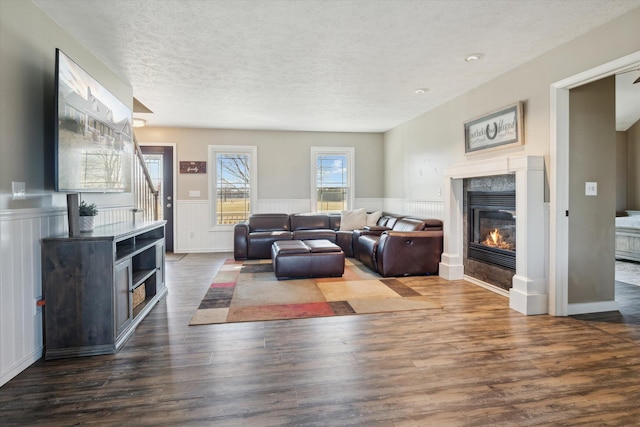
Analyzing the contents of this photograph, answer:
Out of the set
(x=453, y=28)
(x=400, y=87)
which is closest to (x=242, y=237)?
(x=400, y=87)

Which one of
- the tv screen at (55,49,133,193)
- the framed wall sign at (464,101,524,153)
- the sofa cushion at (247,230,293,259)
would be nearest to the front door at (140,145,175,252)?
the sofa cushion at (247,230,293,259)

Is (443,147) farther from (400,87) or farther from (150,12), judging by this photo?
(150,12)

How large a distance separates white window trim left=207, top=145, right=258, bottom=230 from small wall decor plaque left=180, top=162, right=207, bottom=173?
0.40ft

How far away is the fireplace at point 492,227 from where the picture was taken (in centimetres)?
382

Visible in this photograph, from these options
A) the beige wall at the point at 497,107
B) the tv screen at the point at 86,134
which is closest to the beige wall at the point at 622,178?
the beige wall at the point at 497,107

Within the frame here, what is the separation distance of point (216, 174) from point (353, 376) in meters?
5.81

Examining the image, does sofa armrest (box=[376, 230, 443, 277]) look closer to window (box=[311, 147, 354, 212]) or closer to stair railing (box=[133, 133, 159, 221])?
window (box=[311, 147, 354, 212])

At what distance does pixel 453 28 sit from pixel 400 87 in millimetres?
1555

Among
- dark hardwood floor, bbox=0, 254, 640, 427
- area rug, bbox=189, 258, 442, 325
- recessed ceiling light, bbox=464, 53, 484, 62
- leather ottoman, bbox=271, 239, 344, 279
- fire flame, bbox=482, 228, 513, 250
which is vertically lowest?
dark hardwood floor, bbox=0, 254, 640, 427

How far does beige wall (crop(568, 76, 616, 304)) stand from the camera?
318 cm

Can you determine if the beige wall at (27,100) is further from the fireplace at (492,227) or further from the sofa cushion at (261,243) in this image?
the fireplace at (492,227)

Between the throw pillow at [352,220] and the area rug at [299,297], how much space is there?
1.73m

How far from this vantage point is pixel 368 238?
17.7 feet

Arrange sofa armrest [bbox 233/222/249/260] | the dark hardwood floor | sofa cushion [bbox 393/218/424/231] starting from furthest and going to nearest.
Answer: sofa armrest [bbox 233/222/249/260], sofa cushion [bbox 393/218/424/231], the dark hardwood floor
